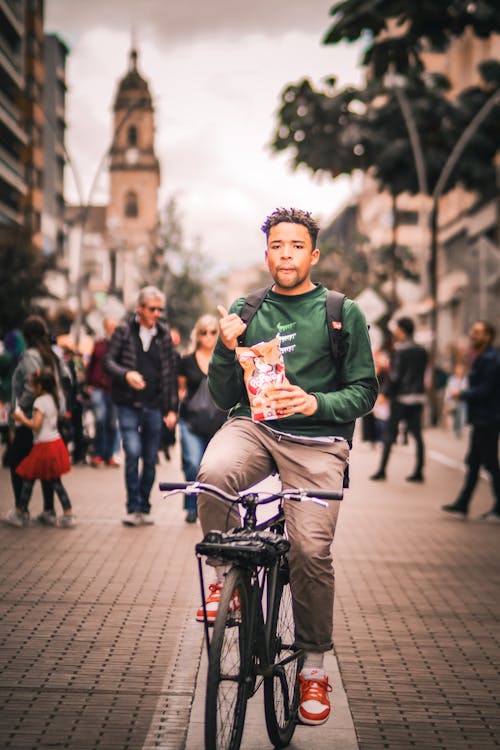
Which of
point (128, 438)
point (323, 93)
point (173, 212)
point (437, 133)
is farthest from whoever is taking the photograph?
point (173, 212)

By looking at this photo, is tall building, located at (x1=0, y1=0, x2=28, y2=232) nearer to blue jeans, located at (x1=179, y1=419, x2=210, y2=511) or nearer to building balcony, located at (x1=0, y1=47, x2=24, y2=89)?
building balcony, located at (x1=0, y1=47, x2=24, y2=89)

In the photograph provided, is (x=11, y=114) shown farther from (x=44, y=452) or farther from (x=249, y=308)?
(x=249, y=308)

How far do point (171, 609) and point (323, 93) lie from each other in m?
10.3

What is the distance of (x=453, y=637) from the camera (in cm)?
648

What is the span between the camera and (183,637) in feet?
20.5

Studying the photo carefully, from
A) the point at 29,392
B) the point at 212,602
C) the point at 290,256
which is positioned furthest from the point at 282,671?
the point at 29,392

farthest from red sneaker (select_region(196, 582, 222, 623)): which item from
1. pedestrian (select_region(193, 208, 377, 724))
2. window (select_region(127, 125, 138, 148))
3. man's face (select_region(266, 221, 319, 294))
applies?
window (select_region(127, 125, 138, 148))

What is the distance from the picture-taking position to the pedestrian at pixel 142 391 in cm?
1045

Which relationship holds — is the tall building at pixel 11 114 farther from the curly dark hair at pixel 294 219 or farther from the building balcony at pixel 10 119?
the curly dark hair at pixel 294 219

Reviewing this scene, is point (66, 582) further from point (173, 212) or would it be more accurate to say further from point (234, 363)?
point (173, 212)

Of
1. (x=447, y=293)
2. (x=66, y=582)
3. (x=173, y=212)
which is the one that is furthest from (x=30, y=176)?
(x=66, y=582)

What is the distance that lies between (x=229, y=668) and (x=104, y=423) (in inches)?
486

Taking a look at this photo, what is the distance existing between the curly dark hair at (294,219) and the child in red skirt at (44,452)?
565 centimetres

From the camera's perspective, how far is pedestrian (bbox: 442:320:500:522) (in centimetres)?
1159
